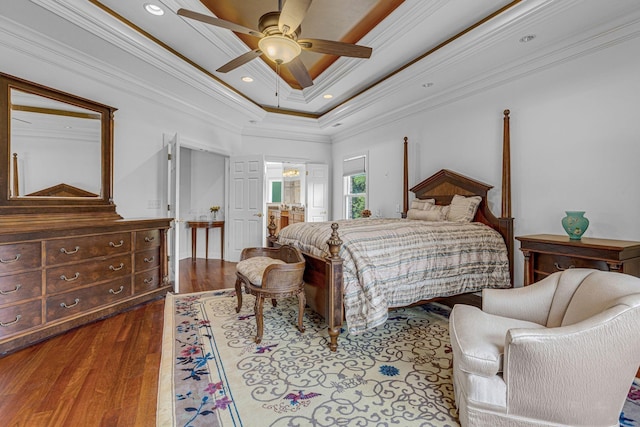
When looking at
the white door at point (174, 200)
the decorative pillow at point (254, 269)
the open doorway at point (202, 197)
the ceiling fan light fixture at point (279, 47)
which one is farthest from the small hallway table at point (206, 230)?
the ceiling fan light fixture at point (279, 47)

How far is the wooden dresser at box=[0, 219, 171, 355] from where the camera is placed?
2.40 meters

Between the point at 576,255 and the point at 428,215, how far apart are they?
172 centimetres

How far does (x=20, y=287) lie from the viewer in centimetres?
245

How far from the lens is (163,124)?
177 inches

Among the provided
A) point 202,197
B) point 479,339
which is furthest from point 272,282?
point 202,197

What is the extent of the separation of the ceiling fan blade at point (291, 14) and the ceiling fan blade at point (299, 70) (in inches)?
14.8

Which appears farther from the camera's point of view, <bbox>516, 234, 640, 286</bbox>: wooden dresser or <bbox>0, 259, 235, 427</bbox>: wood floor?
<bbox>516, 234, 640, 286</bbox>: wooden dresser

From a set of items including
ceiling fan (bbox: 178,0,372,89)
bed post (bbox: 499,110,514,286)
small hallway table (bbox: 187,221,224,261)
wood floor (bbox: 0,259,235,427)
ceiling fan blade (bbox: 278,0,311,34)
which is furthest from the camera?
small hallway table (bbox: 187,221,224,261)

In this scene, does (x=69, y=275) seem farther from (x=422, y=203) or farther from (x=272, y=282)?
(x=422, y=203)

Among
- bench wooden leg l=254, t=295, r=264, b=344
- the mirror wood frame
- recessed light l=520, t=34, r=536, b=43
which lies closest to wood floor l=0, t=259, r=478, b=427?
bench wooden leg l=254, t=295, r=264, b=344

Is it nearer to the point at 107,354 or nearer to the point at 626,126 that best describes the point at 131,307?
the point at 107,354

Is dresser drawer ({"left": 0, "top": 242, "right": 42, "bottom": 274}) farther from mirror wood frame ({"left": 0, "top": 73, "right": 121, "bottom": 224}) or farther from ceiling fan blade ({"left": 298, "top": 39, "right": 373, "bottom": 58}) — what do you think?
ceiling fan blade ({"left": 298, "top": 39, "right": 373, "bottom": 58})

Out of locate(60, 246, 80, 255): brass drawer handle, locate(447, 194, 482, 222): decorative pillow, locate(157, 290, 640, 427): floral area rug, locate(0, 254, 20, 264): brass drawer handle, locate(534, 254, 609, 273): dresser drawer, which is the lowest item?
locate(157, 290, 640, 427): floral area rug

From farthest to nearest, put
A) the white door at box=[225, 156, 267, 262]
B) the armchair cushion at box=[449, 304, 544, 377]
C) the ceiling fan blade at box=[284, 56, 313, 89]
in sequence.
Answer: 1. the white door at box=[225, 156, 267, 262]
2. the ceiling fan blade at box=[284, 56, 313, 89]
3. the armchair cushion at box=[449, 304, 544, 377]
